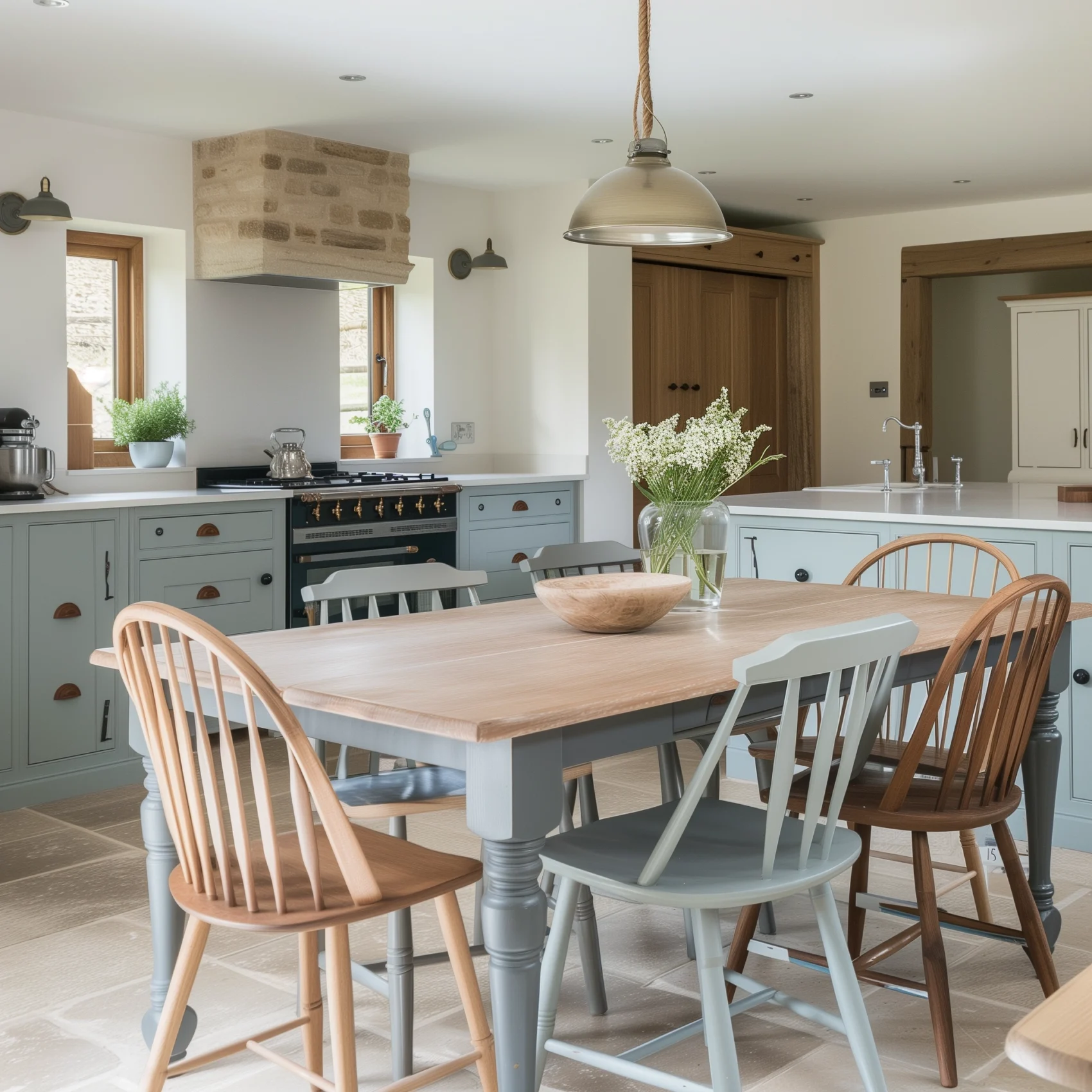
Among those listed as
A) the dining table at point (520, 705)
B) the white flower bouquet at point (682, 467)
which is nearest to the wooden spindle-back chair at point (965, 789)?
the dining table at point (520, 705)

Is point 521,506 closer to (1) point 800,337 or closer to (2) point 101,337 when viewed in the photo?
(2) point 101,337

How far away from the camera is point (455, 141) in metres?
5.21

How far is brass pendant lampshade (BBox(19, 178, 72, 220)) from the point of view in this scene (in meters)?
4.54

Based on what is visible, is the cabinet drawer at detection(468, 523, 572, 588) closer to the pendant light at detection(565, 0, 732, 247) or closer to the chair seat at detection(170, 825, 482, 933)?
the pendant light at detection(565, 0, 732, 247)

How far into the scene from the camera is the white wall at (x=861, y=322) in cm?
728

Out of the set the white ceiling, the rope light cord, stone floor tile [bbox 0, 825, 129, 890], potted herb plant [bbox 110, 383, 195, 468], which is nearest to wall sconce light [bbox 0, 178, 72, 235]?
the white ceiling

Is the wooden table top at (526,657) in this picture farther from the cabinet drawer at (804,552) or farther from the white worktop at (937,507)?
the cabinet drawer at (804,552)

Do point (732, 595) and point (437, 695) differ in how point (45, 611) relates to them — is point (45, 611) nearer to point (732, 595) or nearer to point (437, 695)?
point (732, 595)

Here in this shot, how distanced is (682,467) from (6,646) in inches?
95.1

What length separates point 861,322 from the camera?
7504 millimetres

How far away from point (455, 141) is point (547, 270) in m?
1.11

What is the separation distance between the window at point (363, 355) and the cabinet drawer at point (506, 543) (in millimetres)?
866

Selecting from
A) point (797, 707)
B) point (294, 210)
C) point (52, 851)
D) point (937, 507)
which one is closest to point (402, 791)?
point (797, 707)

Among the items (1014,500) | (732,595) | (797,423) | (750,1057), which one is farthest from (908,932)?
(797,423)
